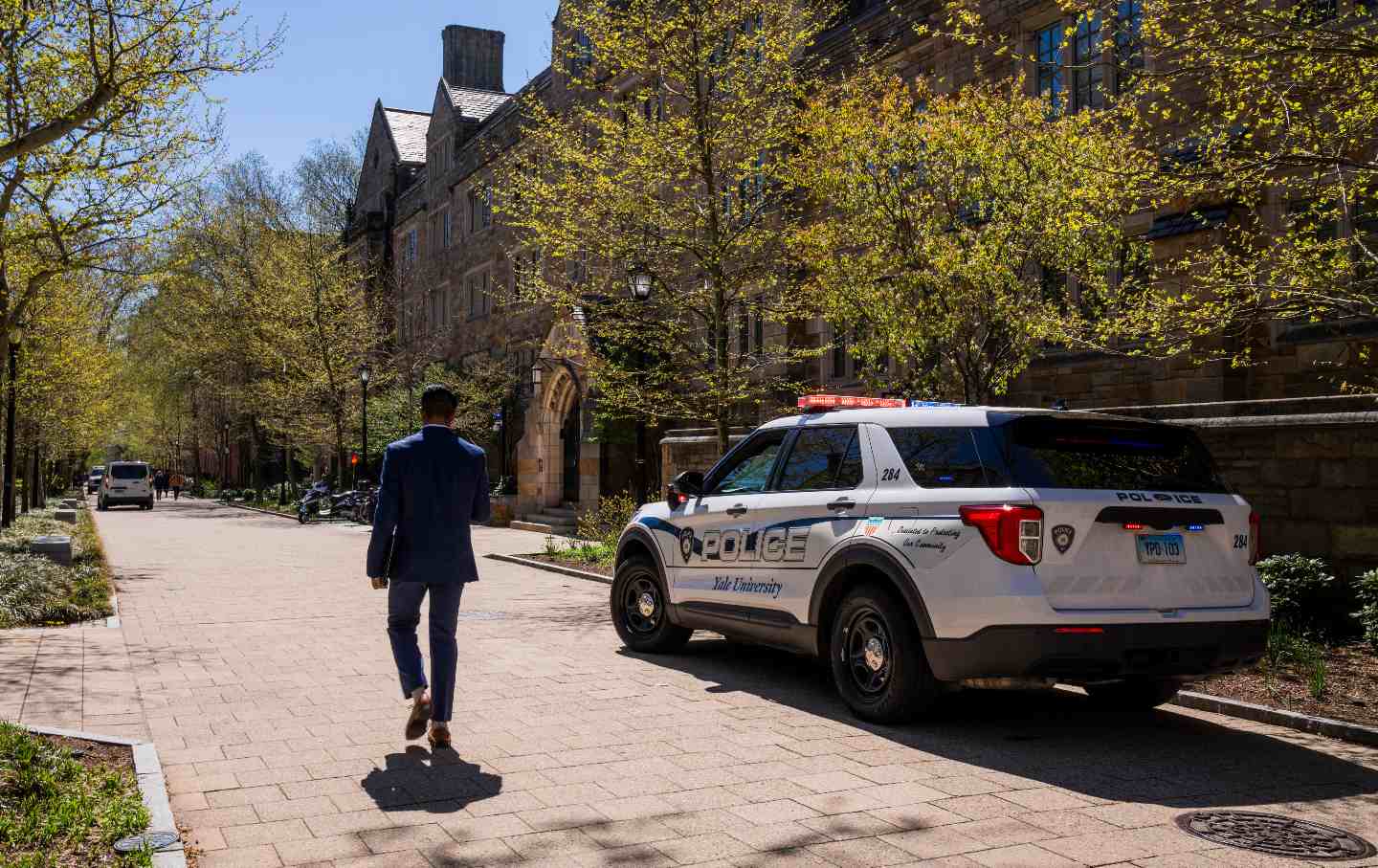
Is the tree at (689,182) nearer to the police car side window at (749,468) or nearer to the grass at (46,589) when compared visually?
the grass at (46,589)

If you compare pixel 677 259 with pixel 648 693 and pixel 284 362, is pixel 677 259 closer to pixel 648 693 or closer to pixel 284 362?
pixel 648 693

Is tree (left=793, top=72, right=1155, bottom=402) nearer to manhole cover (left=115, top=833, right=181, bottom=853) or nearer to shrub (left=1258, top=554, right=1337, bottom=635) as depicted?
shrub (left=1258, top=554, right=1337, bottom=635)

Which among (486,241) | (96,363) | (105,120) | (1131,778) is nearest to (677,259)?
(105,120)

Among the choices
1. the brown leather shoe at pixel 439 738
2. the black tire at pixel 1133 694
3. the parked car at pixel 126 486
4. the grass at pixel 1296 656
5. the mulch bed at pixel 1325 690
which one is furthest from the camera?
the parked car at pixel 126 486

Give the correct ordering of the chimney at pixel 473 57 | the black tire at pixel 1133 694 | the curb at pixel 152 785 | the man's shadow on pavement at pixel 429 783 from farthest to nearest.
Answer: the chimney at pixel 473 57 → the black tire at pixel 1133 694 → the man's shadow on pavement at pixel 429 783 → the curb at pixel 152 785

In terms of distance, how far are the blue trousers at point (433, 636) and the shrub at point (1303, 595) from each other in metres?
7.09

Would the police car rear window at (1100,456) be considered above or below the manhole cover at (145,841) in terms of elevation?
above

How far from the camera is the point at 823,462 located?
26.6 feet

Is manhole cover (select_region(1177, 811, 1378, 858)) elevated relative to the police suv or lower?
lower

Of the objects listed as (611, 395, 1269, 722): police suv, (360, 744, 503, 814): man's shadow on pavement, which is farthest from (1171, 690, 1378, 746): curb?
(360, 744, 503, 814): man's shadow on pavement

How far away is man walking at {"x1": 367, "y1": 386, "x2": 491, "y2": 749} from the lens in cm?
654

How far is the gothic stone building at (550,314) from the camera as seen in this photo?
45.2 feet

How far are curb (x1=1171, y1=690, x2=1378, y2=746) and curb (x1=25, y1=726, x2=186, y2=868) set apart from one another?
6292 millimetres

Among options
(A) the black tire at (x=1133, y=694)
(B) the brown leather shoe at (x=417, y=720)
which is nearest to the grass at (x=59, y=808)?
(B) the brown leather shoe at (x=417, y=720)
